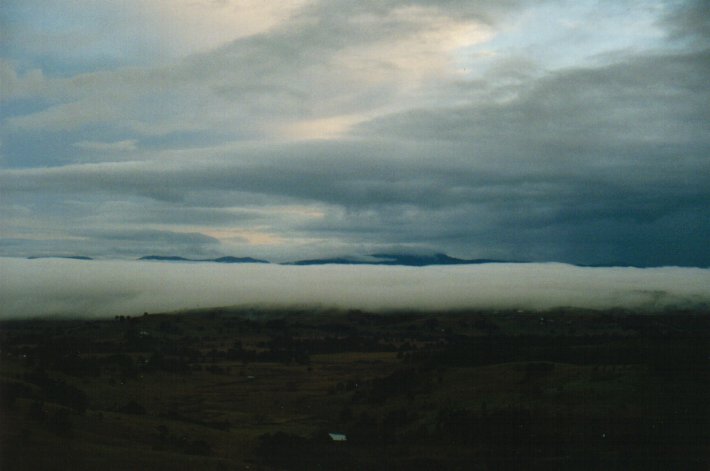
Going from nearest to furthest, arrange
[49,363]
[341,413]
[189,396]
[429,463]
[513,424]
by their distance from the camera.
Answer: [429,463], [513,424], [341,413], [49,363], [189,396]

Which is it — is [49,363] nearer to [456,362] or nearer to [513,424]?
[456,362]

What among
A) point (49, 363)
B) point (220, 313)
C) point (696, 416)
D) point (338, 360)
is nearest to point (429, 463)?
point (696, 416)

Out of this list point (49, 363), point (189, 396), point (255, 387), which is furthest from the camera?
point (255, 387)

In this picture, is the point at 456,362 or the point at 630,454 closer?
the point at 630,454

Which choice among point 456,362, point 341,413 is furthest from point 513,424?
point 456,362

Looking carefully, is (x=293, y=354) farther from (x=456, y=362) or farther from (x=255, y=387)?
(x=456, y=362)

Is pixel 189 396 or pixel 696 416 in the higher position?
pixel 696 416
